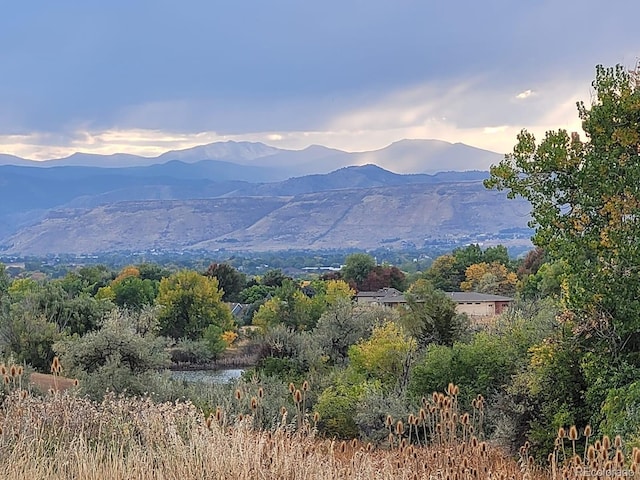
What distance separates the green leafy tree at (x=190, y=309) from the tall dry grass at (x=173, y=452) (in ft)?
138

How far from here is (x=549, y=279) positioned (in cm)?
2823

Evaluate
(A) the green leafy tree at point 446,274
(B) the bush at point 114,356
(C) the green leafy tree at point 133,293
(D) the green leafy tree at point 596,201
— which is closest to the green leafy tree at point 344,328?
(B) the bush at point 114,356

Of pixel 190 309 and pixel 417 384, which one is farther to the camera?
pixel 190 309

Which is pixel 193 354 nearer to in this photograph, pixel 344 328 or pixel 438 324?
pixel 344 328

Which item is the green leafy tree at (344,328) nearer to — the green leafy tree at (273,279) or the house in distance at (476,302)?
the house in distance at (476,302)

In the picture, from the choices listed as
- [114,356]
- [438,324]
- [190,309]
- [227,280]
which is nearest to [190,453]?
[114,356]

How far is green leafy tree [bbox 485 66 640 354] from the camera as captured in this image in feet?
42.0

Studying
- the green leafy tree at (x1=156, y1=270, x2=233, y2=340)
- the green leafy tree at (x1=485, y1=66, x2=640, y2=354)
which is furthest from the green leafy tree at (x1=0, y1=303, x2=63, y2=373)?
the green leafy tree at (x1=156, y1=270, x2=233, y2=340)

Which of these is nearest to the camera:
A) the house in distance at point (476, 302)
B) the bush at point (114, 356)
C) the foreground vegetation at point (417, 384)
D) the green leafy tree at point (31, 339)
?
the foreground vegetation at point (417, 384)

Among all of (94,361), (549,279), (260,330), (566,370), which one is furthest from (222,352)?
(566,370)

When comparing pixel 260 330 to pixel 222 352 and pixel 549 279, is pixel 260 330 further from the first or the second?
pixel 549 279

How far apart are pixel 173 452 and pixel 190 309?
4411cm

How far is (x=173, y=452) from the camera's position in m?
4.63

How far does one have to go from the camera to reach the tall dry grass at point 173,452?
14.3ft
